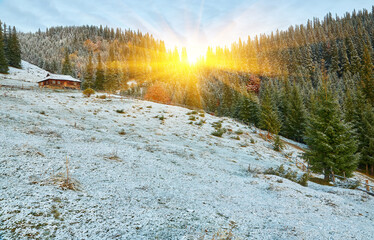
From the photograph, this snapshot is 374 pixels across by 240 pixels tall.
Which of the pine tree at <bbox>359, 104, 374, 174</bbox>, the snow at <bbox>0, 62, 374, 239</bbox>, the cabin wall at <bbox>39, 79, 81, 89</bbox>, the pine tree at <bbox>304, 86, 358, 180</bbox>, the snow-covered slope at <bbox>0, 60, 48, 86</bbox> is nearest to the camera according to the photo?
the snow at <bbox>0, 62, 374, 239</bbox>

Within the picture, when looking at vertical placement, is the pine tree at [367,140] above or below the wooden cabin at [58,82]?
below

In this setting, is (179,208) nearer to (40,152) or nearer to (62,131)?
(40,152)

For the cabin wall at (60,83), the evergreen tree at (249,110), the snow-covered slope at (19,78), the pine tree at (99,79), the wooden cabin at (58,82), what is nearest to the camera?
the snow-covered slope at (19,78)

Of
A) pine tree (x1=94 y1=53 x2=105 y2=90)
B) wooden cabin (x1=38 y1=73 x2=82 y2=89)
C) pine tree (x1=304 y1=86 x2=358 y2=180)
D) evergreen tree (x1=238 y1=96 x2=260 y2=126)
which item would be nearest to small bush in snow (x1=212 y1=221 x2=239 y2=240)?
pine tree (x1=304 y1=86 x2=358 y2=180)

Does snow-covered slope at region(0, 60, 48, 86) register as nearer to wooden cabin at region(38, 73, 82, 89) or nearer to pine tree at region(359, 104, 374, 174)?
wooden cabin at region(38, 73, 82, 89)

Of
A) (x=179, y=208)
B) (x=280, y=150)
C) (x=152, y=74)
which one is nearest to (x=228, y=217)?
(x=179, y=208)

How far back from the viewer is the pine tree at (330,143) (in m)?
19.2

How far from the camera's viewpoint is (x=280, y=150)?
25.5 metres

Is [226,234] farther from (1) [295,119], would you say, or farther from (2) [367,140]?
(1) [295,119]

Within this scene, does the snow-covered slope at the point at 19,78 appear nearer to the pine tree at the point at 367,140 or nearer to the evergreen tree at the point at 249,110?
the evergreen tree at the point at 249,110

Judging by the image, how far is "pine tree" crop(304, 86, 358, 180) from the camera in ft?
63.0

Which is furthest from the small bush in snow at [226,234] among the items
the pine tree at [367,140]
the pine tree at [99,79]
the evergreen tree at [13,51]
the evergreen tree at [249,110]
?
the evergreen tree at [13,51]

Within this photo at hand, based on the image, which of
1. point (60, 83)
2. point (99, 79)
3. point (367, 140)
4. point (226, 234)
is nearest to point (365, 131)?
point (367, 140)

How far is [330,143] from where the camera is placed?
19.9 metres
